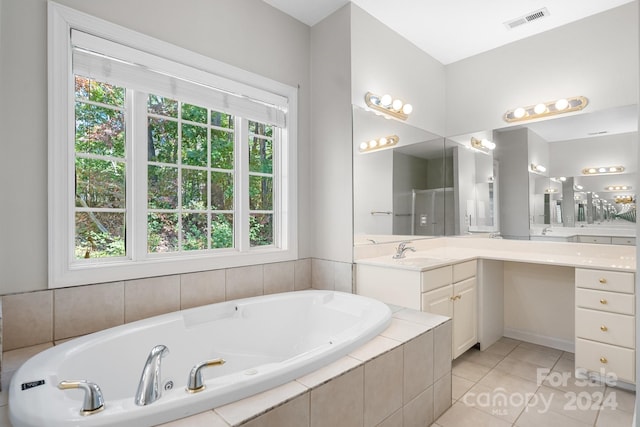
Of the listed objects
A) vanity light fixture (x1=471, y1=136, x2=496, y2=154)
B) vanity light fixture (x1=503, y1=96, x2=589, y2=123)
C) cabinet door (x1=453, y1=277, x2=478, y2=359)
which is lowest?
cabinet door (x1=453, y1=277, x2=478, y2=359)

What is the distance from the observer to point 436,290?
231 centimetres

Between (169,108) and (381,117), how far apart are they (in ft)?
5.38

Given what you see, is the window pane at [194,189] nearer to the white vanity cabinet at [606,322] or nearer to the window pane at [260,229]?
the window pane at [260,229]

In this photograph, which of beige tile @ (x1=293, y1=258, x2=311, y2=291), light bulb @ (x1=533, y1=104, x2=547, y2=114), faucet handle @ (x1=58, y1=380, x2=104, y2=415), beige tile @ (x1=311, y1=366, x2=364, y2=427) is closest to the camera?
faucet handle @ (x1=58, y1=380, x2=104, y2=415)

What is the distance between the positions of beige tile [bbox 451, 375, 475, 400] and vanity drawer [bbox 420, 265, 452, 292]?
0.64 m

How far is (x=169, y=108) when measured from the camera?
7.09 feet

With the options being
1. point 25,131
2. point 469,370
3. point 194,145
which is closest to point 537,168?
point 469,370

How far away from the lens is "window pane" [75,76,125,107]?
183 cm

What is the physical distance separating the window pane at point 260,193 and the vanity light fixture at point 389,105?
1.04 metres

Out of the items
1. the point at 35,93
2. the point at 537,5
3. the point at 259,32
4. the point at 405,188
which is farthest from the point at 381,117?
the point at 35,93

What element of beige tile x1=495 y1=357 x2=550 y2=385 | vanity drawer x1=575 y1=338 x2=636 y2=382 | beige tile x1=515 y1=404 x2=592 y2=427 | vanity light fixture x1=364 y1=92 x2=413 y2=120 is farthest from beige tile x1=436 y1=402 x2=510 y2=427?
vanity light fixture x1=364 y1=92 x2=413 y2=120

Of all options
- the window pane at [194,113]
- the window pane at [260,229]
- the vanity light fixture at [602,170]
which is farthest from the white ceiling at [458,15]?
the window pane at [260,229]

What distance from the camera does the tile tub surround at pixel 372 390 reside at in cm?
107

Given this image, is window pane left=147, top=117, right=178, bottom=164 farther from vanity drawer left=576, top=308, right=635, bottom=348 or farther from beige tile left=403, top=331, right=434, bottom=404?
vanity drawer left=576, top=308, right=635, bottom=348
